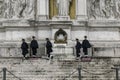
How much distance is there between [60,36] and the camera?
105 ft

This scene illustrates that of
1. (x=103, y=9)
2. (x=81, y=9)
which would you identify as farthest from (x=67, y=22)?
(x=103, y=9)

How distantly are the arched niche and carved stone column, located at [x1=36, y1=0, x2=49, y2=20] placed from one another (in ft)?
5.63

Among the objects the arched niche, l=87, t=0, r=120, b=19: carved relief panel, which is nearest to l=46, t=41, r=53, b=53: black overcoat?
the arched niche

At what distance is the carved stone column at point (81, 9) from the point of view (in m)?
33.1

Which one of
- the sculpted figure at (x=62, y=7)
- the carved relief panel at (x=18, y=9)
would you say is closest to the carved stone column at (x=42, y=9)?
the carved relief panel at (x=18, y=9)

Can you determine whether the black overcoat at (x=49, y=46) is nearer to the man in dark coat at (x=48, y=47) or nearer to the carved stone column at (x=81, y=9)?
the man in dark coat at (x=48, y=47)

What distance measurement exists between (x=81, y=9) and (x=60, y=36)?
2.84 meters

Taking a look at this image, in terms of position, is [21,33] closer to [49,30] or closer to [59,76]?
[49,30]

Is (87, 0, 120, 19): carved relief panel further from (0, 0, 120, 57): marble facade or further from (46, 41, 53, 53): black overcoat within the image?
(46, 41, 53, 53): black overcoat

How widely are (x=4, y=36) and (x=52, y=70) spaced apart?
9.61 m

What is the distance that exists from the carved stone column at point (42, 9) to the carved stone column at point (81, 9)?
7.50ft

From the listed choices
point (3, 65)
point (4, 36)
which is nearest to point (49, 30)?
point (4, 36)

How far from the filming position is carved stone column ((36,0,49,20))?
32938mm

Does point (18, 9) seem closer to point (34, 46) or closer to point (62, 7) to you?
point (62, 7)
